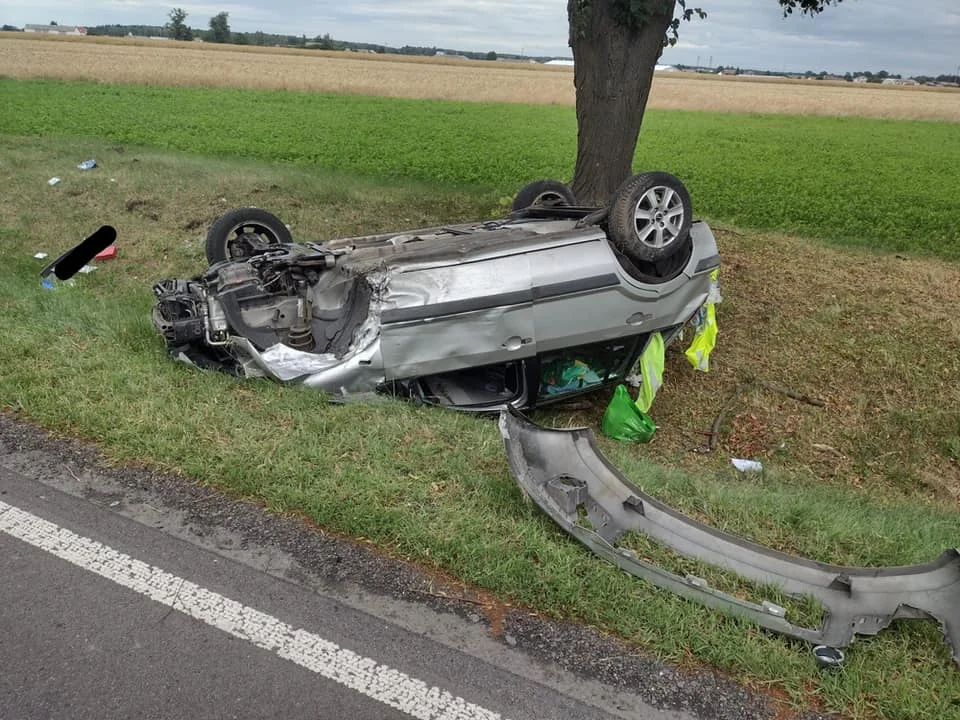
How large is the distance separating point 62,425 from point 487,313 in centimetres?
250

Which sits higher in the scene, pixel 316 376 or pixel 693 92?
pixel 693 92

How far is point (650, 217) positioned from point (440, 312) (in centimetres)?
Answer: 167

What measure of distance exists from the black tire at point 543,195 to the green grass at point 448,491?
2.47 metres

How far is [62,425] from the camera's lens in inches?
166

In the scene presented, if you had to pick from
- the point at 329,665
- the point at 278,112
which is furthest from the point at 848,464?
the point at 278,112

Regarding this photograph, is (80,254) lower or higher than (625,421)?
higher

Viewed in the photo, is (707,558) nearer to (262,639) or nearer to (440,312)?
(262,639)

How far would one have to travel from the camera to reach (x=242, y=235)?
626 centimetres

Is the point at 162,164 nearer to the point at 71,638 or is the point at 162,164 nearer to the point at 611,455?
the point at 611,455

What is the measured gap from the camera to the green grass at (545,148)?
11.3 meters

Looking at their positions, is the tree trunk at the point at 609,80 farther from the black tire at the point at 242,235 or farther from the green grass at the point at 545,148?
the black tire at the point at 242,235

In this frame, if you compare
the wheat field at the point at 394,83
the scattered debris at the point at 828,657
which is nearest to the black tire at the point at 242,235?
the scattered debris at the point at 828,657

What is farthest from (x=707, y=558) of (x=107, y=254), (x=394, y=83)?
(x=394, y=83)

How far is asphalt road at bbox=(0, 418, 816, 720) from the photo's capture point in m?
2.51
